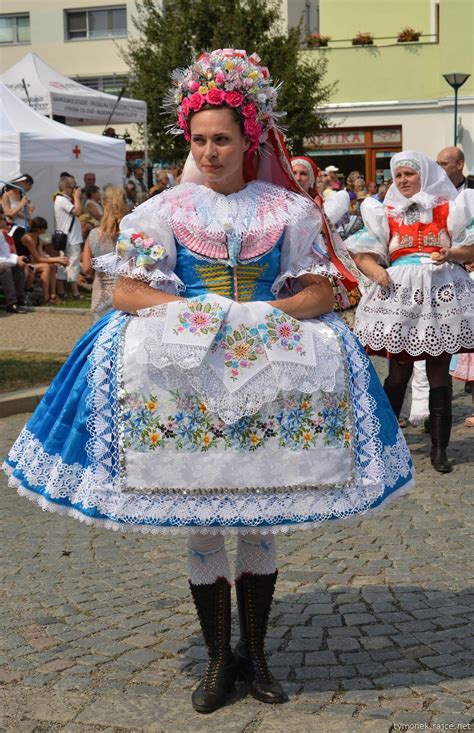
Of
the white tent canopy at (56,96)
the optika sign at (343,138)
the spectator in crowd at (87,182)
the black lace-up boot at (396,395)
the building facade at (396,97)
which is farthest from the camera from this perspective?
the optika sign at (343,138)

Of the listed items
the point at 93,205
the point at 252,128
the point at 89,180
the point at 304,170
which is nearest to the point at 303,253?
the point at 252,128

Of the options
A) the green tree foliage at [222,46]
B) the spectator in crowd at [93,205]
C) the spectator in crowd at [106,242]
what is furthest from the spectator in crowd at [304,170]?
the green tree foliage at [222,46]

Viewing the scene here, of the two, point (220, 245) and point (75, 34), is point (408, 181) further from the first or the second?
point (75, 34)

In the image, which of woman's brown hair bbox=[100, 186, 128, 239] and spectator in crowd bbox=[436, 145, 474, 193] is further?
woman's brown hair bbox=[100, 186, 128, 239]

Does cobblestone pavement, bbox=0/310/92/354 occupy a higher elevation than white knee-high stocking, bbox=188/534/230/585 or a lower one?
lower

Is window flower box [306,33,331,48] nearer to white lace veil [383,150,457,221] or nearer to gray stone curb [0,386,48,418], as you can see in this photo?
gray stone curb [0,386,48,418]

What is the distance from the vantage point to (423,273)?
7.00 m

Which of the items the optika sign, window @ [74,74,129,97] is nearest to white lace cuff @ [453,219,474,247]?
the optika sign

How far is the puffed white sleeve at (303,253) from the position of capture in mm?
3654

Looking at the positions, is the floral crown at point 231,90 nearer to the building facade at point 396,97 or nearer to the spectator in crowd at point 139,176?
the spectator in crowd at point 139,176

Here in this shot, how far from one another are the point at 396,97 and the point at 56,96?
1835cm

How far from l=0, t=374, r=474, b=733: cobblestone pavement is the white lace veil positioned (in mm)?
2016

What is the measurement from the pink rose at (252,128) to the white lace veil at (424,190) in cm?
350

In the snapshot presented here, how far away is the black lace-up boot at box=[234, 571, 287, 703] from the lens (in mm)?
3664
